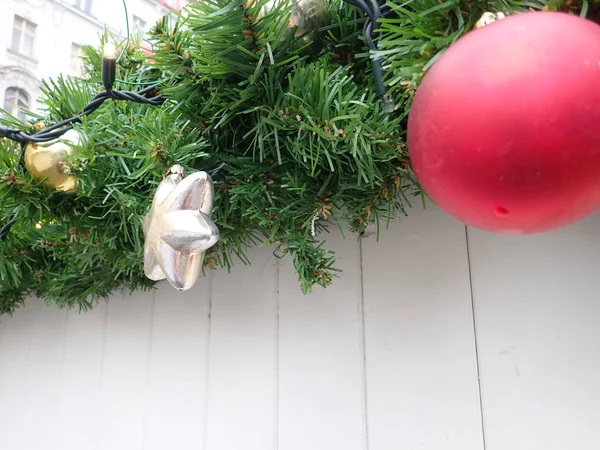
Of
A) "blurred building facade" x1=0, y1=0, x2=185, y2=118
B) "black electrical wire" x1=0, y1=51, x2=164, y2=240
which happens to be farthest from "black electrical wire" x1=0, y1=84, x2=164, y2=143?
"blurred building facade" x1=0, y1=0, x2=185, y2=118

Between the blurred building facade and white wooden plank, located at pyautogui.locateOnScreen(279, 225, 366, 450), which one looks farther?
the blurred building facade

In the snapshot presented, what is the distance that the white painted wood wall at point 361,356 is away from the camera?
16.4 inches

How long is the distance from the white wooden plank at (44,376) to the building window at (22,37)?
1.46ft

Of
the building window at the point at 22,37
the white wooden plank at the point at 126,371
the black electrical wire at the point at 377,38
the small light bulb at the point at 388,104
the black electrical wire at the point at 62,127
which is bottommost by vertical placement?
the white wooden plank at the point at 126,371

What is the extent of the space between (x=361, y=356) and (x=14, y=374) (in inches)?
20.3

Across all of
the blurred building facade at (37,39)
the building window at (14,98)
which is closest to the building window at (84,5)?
the blurred building facade at (37,39)

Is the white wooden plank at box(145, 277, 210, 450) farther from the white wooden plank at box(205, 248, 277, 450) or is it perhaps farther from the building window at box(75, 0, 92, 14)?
the building window at box(75, 0, 92, 14)

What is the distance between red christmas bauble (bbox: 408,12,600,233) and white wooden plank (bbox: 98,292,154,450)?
0.48 meters

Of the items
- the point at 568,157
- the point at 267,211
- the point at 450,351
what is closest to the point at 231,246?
the point at 267,211

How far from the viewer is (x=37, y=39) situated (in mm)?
844

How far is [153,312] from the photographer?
1.99 feet

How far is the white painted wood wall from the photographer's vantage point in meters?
0.42

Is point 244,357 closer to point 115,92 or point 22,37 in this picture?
point 115,92

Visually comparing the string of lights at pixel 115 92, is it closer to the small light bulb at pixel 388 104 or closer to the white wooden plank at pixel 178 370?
the small light bulb at pixel 388 104
